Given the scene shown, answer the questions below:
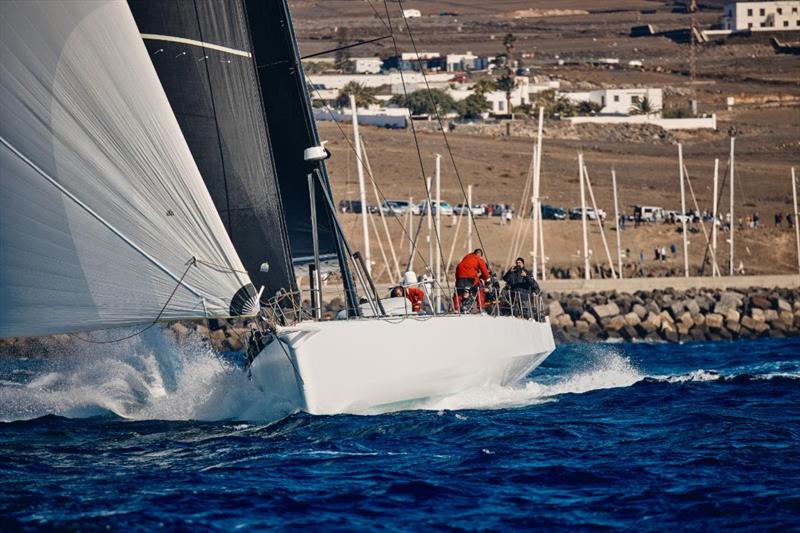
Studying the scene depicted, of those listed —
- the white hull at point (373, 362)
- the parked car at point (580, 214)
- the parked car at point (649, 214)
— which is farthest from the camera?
the parked car at point (649, 214)

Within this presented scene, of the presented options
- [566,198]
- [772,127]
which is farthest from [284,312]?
[772,127]

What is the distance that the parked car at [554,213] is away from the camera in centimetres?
5972

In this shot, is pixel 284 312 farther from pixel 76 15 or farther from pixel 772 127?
pixel 772 127

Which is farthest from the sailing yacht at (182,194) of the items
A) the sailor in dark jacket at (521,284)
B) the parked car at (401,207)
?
the parked car at (401,207)

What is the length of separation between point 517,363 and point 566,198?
45.4 metres

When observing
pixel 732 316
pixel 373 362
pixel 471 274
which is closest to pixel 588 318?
pixel 732 316

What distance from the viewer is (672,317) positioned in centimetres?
4012

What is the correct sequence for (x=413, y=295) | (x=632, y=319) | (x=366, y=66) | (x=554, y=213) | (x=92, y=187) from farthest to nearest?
(x=366, y=66) → (x=554, y=213) → (x=632, y=319) → (x=413, y=295) → (x=92, y=187)

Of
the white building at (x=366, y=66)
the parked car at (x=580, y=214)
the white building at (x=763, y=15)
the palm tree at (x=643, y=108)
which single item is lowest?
the parked car at (x=580, y=214)

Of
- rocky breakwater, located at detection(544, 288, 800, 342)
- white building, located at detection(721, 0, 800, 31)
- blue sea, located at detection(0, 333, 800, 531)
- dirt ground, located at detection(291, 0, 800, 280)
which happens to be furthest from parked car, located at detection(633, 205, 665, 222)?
white building, located at detection(721, 0, 800, 31)

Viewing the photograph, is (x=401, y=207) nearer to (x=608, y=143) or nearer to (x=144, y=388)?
(x=608, y=143)

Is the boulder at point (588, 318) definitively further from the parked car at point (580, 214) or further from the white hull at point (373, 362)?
the white hull at point (373, 362)

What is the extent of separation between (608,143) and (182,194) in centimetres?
7280

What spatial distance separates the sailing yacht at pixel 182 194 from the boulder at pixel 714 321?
72.2ft
